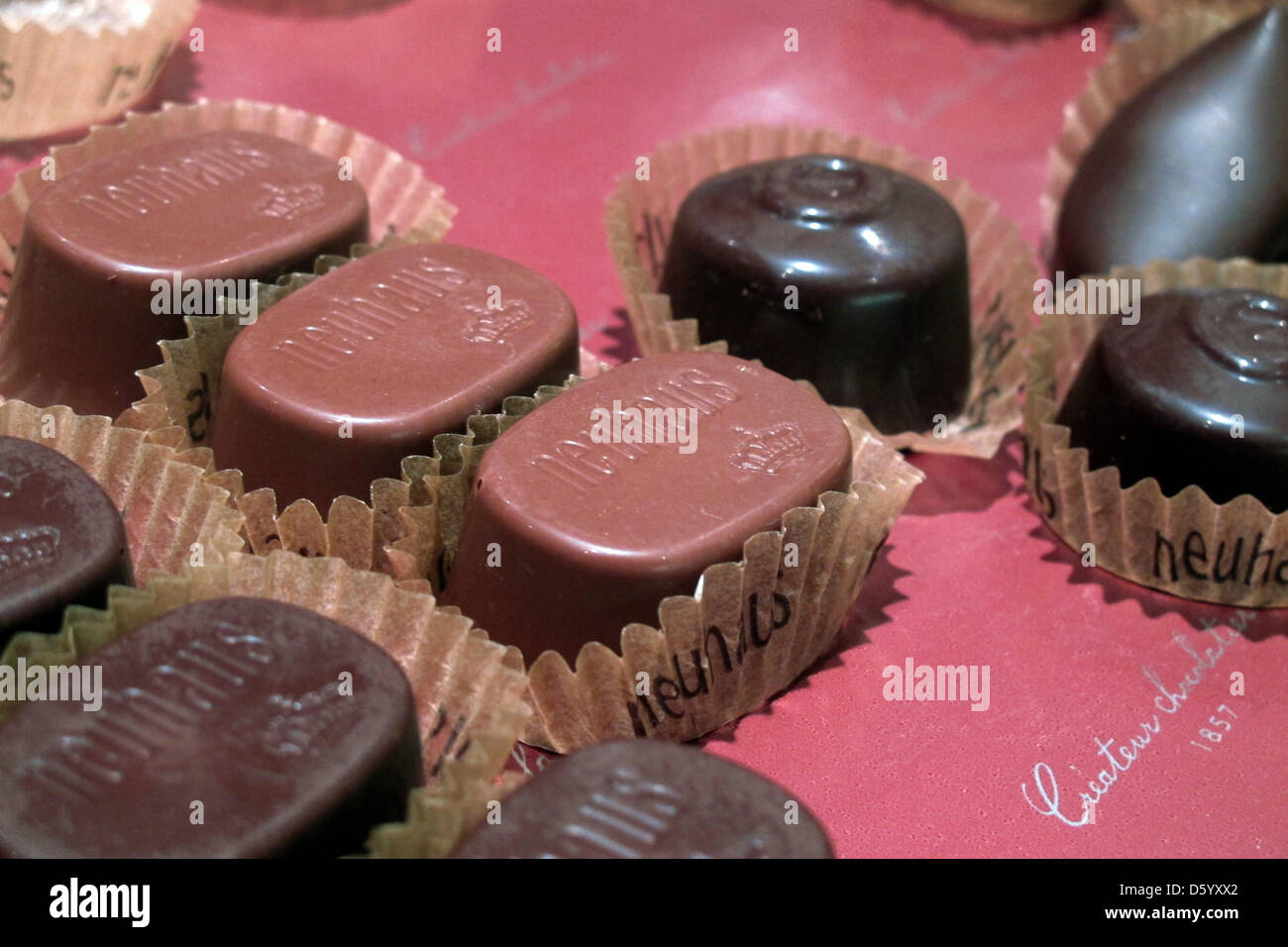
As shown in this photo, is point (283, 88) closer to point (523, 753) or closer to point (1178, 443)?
point (523, 753)

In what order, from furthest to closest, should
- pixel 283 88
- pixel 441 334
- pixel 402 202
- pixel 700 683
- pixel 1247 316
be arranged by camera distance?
pixel 283 88, pixel 402 202, pixel 1247 316, pixel 441 334, pixel 700 683

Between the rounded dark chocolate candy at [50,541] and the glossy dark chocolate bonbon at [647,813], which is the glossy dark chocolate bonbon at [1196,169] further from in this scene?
the rounded dark chocolate candy at [50,541]

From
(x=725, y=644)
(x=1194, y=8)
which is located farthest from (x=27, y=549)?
(x=1194, y=8)

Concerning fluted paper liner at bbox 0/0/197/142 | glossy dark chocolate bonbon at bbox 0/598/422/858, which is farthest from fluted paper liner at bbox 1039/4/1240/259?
glossy dark chocolate bonbon at bbox 0/598/422/858

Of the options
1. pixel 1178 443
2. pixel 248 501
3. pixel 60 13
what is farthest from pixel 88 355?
pixel 1178 443

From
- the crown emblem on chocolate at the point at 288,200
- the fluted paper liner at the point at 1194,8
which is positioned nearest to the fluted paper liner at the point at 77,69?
the crown emblem on chocolate at the point at 288,200
